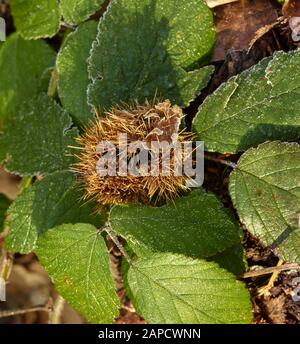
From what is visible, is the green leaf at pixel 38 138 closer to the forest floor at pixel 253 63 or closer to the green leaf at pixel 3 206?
the green leaf at pixel 3 206

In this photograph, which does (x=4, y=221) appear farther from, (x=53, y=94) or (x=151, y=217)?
(x=151, y=217)

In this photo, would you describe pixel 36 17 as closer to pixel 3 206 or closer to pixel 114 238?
pixel 3 206

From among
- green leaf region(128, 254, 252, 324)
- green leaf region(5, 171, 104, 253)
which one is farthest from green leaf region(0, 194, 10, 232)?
green leaf region(128, 254, 252, 324)

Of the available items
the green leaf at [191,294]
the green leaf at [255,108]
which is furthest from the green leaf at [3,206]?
the green leaf at [255,108]

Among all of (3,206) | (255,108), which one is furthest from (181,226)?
(3,206)

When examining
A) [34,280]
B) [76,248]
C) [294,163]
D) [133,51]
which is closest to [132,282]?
[76,248]
